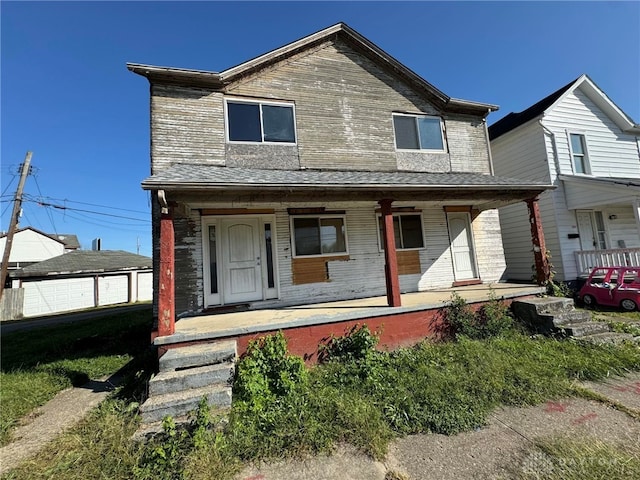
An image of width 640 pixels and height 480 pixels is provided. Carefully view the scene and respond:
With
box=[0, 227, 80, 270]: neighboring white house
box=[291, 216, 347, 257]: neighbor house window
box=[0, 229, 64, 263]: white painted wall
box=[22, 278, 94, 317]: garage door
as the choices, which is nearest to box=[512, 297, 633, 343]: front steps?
box=[291, 216, 347, 257]: neighbor house window

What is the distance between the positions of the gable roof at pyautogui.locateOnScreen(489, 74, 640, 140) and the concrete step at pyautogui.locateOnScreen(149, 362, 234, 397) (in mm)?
12678

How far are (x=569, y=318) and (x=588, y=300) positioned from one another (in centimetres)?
389

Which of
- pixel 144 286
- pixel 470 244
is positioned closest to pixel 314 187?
pixel 470 244

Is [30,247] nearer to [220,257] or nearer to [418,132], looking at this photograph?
[220,257]

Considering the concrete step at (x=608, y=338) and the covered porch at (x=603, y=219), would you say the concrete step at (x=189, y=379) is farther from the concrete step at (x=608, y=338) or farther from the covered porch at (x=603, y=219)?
the covered porch at (x=603, y=219)

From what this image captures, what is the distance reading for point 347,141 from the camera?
8102mm

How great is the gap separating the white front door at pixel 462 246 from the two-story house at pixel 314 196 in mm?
47

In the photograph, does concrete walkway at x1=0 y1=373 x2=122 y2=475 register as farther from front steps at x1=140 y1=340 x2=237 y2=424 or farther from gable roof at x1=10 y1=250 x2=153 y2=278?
gable roof at x1=10 y1=250 x2=153 y2=278

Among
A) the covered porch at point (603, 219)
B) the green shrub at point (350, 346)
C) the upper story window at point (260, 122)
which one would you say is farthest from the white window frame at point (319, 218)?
the covered porch at point (603, 219)

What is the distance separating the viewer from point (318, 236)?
7.62m

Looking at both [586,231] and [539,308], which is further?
[586,231]

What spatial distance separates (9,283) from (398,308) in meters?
24.7

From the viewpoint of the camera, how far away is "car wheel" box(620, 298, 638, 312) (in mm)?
7340

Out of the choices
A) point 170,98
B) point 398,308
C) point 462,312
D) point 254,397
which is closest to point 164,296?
point 254,397
